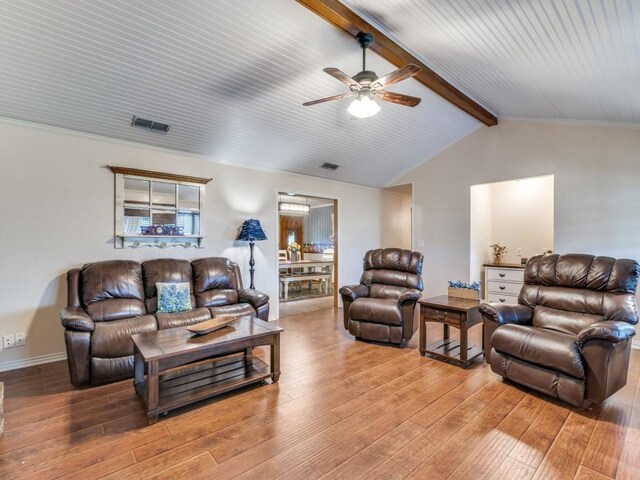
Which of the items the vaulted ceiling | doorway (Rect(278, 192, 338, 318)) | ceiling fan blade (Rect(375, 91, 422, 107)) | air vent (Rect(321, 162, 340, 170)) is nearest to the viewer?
the vaulted ceiling

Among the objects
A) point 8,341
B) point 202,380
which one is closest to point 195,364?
point 202,380

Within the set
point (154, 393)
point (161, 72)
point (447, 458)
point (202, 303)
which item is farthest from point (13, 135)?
point (447, 458)

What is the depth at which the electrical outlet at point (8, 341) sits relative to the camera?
320 cm

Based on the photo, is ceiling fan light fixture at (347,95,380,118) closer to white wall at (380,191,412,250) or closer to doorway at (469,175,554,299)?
doorway at (469,175,554,299)

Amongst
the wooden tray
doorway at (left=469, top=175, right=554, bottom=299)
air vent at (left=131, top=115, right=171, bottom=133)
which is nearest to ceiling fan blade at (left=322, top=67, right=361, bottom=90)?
air vent at (left=131, top=115, right=171, bottom=133)

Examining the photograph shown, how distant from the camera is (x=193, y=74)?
3.13 meters

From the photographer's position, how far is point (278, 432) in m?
2.16

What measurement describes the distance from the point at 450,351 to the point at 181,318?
2956 millimetres

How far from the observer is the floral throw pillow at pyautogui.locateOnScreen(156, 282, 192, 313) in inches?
139

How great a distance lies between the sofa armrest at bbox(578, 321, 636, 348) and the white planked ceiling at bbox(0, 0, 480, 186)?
3118 mm

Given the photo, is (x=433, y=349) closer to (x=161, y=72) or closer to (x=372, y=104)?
(x=372, y=104)

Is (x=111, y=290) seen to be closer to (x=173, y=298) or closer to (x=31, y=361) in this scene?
(x=173, y=298)

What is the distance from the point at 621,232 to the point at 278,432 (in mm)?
4712

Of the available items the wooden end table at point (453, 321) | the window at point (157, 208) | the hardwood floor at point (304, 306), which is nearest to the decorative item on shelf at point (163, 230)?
the window at point (157, 208)
